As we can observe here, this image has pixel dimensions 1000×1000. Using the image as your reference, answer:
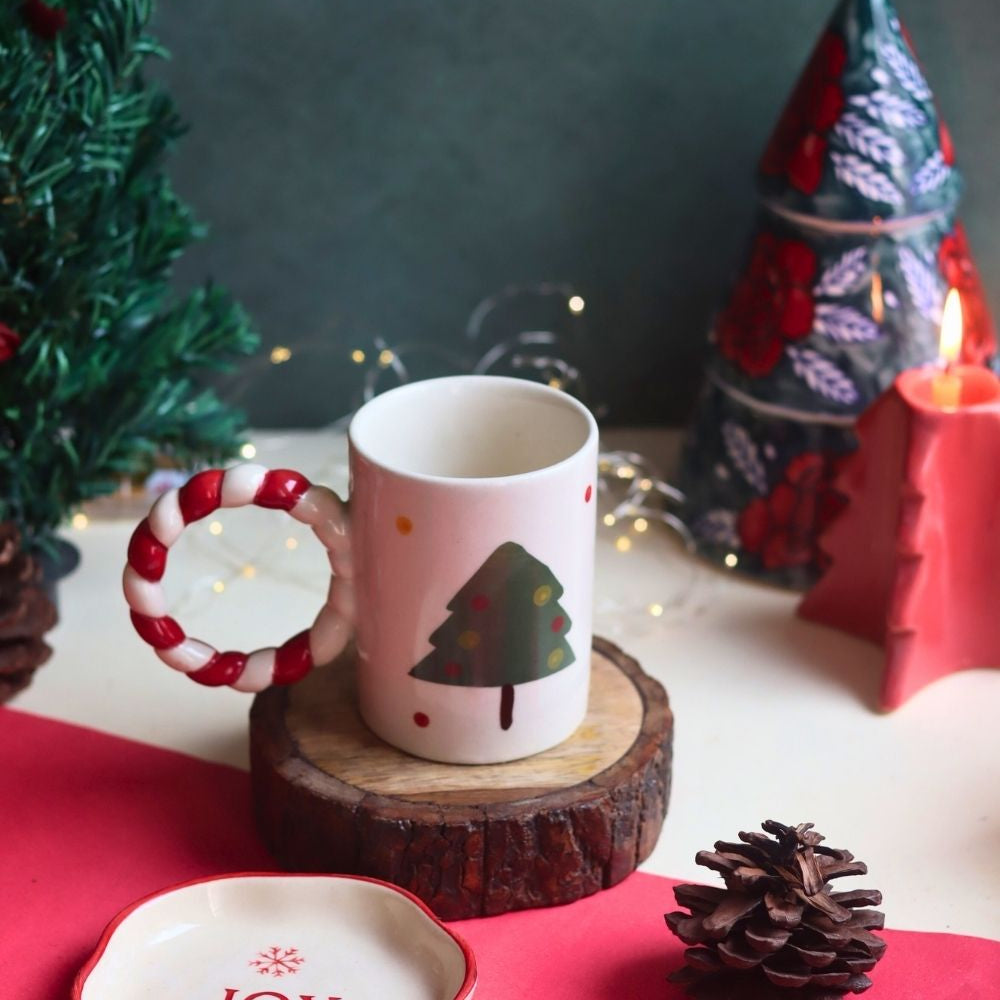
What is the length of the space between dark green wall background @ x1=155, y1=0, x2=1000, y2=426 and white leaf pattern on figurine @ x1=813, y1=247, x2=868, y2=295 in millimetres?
174

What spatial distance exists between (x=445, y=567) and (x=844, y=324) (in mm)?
351

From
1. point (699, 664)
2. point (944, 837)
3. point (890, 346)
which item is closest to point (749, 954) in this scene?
point (944, 837)

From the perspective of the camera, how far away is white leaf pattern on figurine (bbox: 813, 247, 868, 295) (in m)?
0.84

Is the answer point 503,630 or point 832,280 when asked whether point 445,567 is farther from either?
point 832,280

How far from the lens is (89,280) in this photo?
783 mm

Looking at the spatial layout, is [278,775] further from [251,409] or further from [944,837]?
[251,409]

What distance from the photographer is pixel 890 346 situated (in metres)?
0.85

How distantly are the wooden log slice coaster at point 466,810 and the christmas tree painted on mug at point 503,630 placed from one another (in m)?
0.04

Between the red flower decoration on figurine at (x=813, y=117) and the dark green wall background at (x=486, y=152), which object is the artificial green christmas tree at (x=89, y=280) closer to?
the dark green wall background at (x=486, y=152)

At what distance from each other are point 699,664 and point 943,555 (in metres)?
0.15

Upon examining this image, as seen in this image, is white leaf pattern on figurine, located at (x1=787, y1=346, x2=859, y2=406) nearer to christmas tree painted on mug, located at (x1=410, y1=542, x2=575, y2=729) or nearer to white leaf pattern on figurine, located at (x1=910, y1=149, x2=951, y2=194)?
white leaf pattern on figurine, located at (x1=910, y1=149, x2=951, y2=194)

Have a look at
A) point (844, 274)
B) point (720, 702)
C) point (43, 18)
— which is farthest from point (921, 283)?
point (43, 18)

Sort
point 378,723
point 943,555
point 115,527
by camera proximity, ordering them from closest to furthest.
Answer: point 378,723 → point 943,555 → point 115,527

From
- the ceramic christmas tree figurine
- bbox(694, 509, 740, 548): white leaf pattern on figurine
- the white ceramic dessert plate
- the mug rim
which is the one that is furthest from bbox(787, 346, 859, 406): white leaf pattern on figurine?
the white ceramic dessert plate
